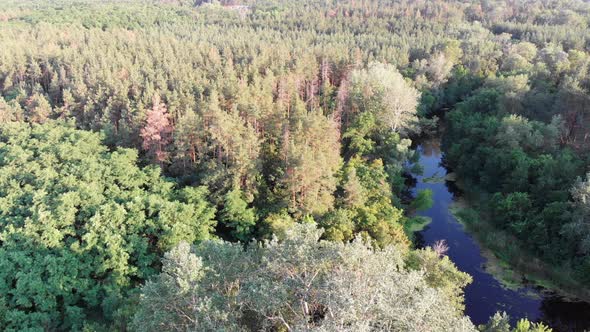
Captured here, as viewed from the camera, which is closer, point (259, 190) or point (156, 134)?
point (259, 190)

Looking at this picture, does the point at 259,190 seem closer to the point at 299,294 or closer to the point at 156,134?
the point at 156,134

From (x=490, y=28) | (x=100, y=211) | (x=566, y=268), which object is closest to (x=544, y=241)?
(x=566, y=268)

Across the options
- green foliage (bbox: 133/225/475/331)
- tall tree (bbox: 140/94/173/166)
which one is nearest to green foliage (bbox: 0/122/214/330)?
tall tree (bbox: 140/94/173/166)

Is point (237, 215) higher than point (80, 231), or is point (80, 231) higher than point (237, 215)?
point (80, 231)

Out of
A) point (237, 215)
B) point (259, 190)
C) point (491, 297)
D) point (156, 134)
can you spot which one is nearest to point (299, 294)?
point (237, 215)

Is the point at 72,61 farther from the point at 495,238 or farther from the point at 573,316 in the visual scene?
the point at 573,316

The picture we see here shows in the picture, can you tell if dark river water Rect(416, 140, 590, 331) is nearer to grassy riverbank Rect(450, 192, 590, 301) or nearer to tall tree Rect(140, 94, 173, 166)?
grassy riverbank Rect(450, 192, 590, 301)
